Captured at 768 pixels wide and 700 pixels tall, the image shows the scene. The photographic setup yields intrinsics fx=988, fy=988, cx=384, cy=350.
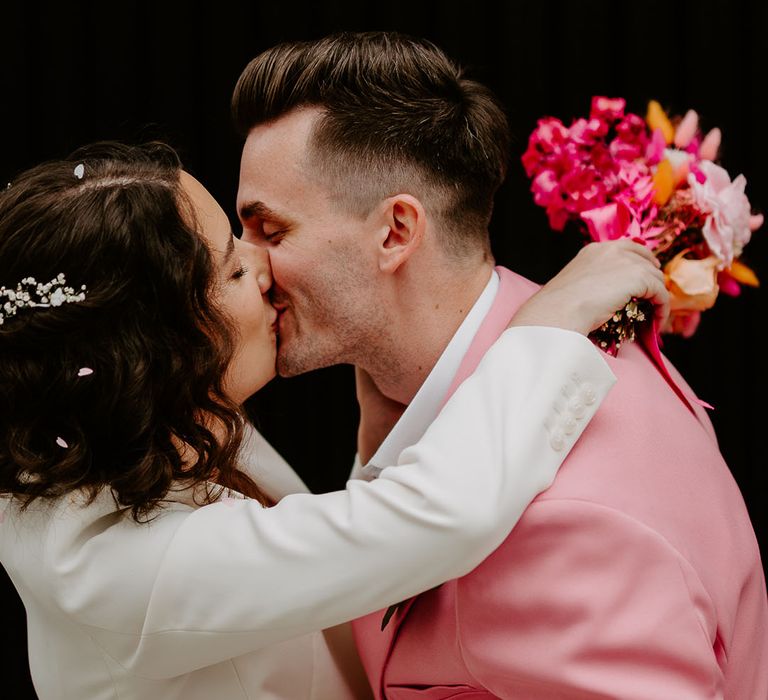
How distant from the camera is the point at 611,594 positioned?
1.29m

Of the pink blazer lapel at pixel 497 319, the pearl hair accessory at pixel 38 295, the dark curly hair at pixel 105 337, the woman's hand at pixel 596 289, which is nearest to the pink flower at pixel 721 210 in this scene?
the woman's hand at pixel 596 289

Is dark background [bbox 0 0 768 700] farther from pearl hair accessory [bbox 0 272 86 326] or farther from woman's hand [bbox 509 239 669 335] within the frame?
pearl hair accessory [bbox 0 272 86 326]

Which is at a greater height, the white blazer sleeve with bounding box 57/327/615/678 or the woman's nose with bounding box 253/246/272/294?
the woman's nose with bounding box 253/246/272/294

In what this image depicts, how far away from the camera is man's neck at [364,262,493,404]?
5.88ft

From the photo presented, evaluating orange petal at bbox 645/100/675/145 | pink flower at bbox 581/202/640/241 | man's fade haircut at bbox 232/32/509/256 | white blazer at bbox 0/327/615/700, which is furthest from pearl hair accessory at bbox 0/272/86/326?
orange petal at bbox 645/100/675/145

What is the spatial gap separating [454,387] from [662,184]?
0.56 m

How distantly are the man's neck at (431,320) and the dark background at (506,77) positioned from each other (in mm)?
796

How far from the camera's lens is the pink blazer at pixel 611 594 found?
4.20 feet

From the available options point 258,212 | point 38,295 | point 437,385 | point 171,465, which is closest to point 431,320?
point 437,385

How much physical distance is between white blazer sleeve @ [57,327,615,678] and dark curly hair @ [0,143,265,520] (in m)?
0.11

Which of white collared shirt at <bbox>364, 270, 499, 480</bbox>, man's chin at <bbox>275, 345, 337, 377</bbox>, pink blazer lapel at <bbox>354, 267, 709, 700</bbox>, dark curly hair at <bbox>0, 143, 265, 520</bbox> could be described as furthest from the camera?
man's chin at <bbox>275, 345, 337, 377</bbox>

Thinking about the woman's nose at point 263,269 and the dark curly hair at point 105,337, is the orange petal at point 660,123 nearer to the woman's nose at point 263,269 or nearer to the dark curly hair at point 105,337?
the woman's nose at point 263,269

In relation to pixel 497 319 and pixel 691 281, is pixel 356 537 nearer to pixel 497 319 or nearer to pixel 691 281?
pixel 497 319

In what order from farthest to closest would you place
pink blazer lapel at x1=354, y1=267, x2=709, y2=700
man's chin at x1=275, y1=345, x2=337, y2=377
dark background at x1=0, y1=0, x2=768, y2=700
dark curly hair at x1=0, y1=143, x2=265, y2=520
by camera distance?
dark background at x1=0, y1=0, x2=768, y2=700 → man's chin at x1=275, y1=345, x2=337, y2=377 → pink blazer lapel at x1=354, y1=267, x2=709, y2=700 → dark curly hair at x1=0, y1=143, x2=265, y2=520
